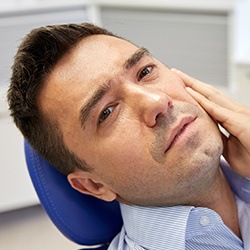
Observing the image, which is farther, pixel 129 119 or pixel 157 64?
pixel 157 64

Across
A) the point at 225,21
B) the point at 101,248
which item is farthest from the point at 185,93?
the point at 225,21

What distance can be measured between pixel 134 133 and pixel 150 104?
8 cm

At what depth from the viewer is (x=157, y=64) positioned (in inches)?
46.0

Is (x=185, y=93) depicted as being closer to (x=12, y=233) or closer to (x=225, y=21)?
(x=225, y=21)

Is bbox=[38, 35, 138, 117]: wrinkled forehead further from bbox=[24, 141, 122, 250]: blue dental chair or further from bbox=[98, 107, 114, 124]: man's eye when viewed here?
bbox=[24, 141, 122, 250]: blue dental chair

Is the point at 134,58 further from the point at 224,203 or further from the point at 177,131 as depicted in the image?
the point at 224,203

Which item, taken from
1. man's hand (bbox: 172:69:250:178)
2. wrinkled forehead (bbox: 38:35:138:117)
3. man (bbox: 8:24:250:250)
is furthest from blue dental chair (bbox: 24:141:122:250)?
man's hand (bbox: 172:69:250:178)

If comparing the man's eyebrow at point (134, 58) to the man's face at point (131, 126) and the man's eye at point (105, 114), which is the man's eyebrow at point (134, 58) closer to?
the man's face at point (131, 126)

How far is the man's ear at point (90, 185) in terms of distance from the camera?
114cm

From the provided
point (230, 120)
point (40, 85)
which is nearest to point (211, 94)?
point (230, 120)

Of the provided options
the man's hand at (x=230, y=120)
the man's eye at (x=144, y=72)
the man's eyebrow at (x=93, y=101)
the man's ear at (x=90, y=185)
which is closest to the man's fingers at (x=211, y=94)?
the man's hand at (x=230, y=120)

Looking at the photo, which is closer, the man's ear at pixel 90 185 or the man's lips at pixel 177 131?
the man's lips at pixel 177 131

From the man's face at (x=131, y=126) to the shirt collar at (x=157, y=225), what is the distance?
0.10 ft

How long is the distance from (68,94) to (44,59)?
0.12 meters
